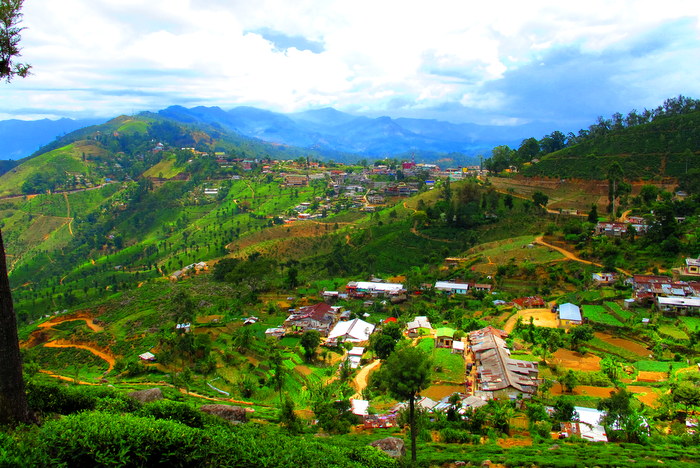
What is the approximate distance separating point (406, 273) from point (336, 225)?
21.1m

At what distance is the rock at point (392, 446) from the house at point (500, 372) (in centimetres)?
807

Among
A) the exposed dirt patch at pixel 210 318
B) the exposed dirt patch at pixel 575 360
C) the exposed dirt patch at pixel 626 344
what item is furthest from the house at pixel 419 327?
the exposed dirt patch at pixel 210 318

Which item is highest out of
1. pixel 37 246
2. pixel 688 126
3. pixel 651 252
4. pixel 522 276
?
pixel 688 126

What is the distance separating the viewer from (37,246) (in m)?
80.8

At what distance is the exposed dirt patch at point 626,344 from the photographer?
2516 centimetres

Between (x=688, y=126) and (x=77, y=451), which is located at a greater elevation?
(x=688, y=126)

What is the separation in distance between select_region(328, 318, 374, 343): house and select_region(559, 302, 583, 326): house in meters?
13.2

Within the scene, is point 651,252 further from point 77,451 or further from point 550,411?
point 77,451

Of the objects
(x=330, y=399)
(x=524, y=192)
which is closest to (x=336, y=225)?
(x=524, y=192)

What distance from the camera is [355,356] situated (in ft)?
90.9

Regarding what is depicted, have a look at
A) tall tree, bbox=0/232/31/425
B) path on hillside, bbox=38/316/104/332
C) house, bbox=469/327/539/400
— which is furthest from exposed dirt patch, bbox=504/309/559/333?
path on hillside, bbox=38/316/104/332

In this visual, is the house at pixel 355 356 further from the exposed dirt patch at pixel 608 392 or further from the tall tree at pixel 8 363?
the tall tree at pixel 8 363

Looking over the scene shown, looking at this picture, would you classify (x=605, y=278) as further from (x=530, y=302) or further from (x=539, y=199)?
(x=539, y=199)

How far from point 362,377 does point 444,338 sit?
6.41 m
